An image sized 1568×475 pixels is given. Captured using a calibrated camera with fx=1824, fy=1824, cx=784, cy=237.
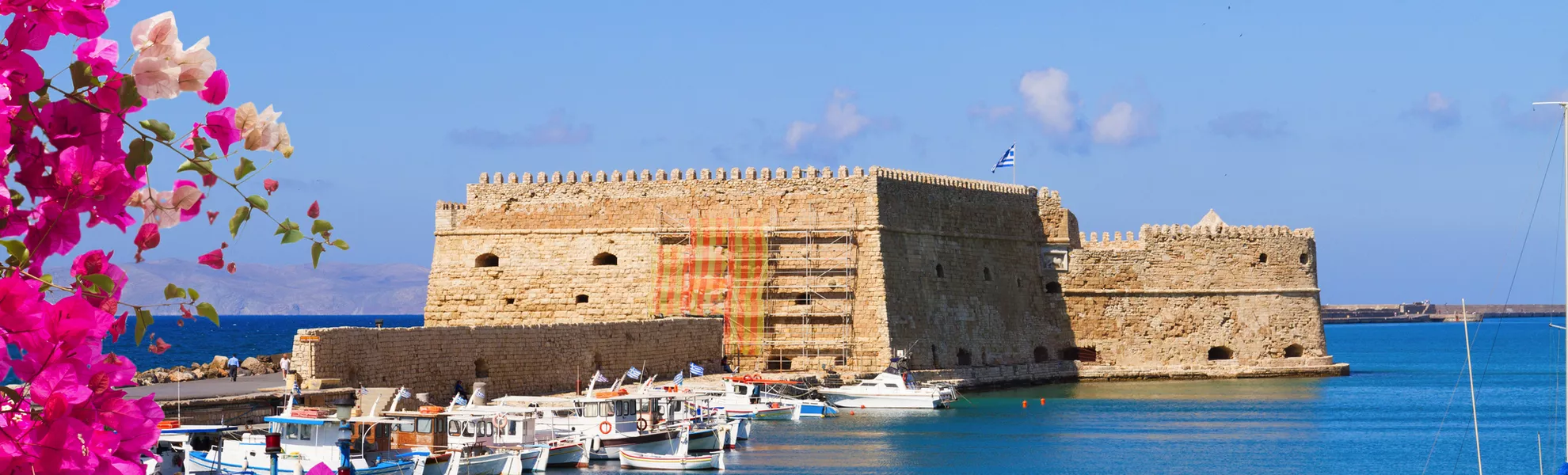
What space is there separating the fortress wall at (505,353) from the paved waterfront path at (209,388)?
2.92 feet

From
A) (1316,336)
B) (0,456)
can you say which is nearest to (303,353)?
(0,456)

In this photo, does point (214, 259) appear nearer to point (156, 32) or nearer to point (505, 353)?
point (156, 32)

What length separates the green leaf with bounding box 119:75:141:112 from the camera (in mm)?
2472

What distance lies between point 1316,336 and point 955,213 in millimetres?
9176

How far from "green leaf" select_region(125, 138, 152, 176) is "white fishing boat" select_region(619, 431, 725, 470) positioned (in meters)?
18.5

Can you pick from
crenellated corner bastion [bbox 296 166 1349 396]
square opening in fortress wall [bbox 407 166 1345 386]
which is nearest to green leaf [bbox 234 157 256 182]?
crenellated corner bastion [bbox 296 166 1349 396]

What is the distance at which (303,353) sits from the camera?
20.6 m

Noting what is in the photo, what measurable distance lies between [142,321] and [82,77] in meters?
0.45

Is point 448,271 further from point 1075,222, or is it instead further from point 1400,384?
point 1400,384

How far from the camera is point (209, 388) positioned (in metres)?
21.4

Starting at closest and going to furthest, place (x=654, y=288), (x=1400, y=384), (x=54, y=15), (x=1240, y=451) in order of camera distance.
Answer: (x=54, y=15)
(x=1240, y=451)
(x=654, y=288)
(x=1400, y=384)

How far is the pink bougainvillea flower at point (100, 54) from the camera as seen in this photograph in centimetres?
244

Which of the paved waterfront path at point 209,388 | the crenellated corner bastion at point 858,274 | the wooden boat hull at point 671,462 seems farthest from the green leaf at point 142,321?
the crenellated corner bastion at point 858,274

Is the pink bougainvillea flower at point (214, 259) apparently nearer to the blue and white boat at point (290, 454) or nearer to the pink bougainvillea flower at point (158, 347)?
the pink bougainvillea flower at point (158, 347)
